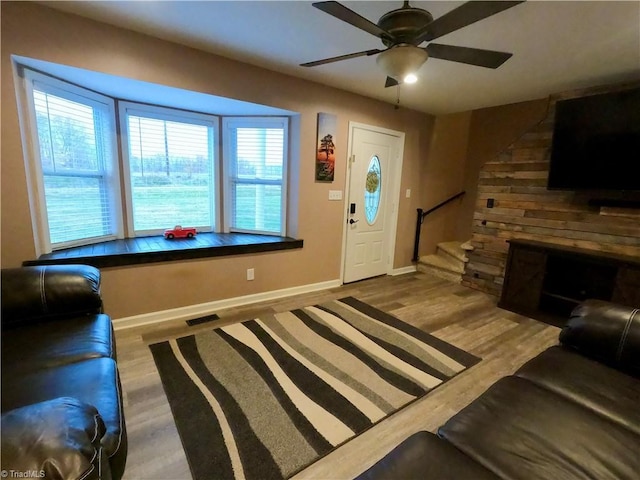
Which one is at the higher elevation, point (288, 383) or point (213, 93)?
point (213, 93)

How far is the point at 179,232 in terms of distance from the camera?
126 inches

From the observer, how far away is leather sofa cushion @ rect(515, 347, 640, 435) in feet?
3.91

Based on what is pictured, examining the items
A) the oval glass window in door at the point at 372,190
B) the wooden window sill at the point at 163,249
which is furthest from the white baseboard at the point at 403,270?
the wooden window sill at the point at 163,249

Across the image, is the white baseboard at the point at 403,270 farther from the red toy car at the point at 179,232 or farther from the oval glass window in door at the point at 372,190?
the red toy car at the point at 179,232

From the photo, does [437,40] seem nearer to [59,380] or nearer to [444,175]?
[444,175]

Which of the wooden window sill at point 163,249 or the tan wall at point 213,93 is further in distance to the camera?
the wooden window sill at point 163,249

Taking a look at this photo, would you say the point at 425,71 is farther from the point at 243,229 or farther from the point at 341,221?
the point at 243,229

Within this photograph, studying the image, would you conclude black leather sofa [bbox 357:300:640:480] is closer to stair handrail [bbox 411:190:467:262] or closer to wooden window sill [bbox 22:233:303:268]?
wooden window sill [bbox 22:233:303:268]

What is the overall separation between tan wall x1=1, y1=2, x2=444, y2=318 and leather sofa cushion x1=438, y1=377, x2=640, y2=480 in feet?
8.20

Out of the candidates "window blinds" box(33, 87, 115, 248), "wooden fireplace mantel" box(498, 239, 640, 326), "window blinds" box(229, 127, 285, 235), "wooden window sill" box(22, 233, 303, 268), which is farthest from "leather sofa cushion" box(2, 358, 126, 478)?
"wooden fireplace mantel" box(498, 239, 640, 326)

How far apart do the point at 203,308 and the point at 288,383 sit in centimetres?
142

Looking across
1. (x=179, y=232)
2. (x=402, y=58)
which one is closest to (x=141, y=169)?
(x=179, y=232)

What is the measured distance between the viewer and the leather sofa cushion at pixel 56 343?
→ 133cm

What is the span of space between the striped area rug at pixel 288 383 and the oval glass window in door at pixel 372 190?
1591 millimetres
